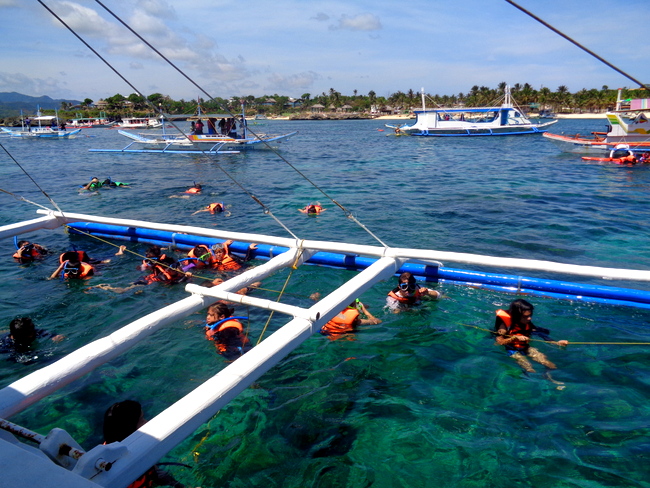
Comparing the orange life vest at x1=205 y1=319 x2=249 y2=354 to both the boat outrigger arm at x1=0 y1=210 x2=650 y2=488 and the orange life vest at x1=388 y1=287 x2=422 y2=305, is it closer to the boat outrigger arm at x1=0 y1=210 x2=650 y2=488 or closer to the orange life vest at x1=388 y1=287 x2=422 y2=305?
the boat outrigger arm at x1=0 y1=210 x2=650 y2=488

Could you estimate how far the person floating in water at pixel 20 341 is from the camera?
260 inches

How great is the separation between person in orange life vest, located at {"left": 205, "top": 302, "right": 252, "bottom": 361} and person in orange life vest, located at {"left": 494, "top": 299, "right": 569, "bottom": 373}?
3.86 metres

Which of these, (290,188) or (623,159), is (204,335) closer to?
(290,188)

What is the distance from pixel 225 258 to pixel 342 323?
3.87m

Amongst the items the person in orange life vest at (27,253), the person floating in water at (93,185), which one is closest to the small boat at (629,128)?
the person floating in water at (93,185)

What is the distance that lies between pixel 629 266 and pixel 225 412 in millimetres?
9753

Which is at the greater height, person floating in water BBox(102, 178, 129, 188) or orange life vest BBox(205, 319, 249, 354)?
person floating in water BBox(102, 178, 129, 188)

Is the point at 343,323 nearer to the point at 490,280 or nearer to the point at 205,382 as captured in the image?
the point at 490,280

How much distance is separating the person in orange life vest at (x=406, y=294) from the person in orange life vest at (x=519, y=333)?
150cm

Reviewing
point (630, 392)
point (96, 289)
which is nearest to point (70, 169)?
point (96, 289)

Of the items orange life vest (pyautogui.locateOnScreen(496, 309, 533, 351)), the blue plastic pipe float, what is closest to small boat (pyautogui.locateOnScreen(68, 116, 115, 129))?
the blue plastic pipe float

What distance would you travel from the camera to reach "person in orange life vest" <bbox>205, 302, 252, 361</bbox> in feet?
20.7

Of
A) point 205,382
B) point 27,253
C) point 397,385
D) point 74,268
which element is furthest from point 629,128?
point 205,382

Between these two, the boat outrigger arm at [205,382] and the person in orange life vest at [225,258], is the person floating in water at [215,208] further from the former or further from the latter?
the boat outrigger arm at [205,382]
